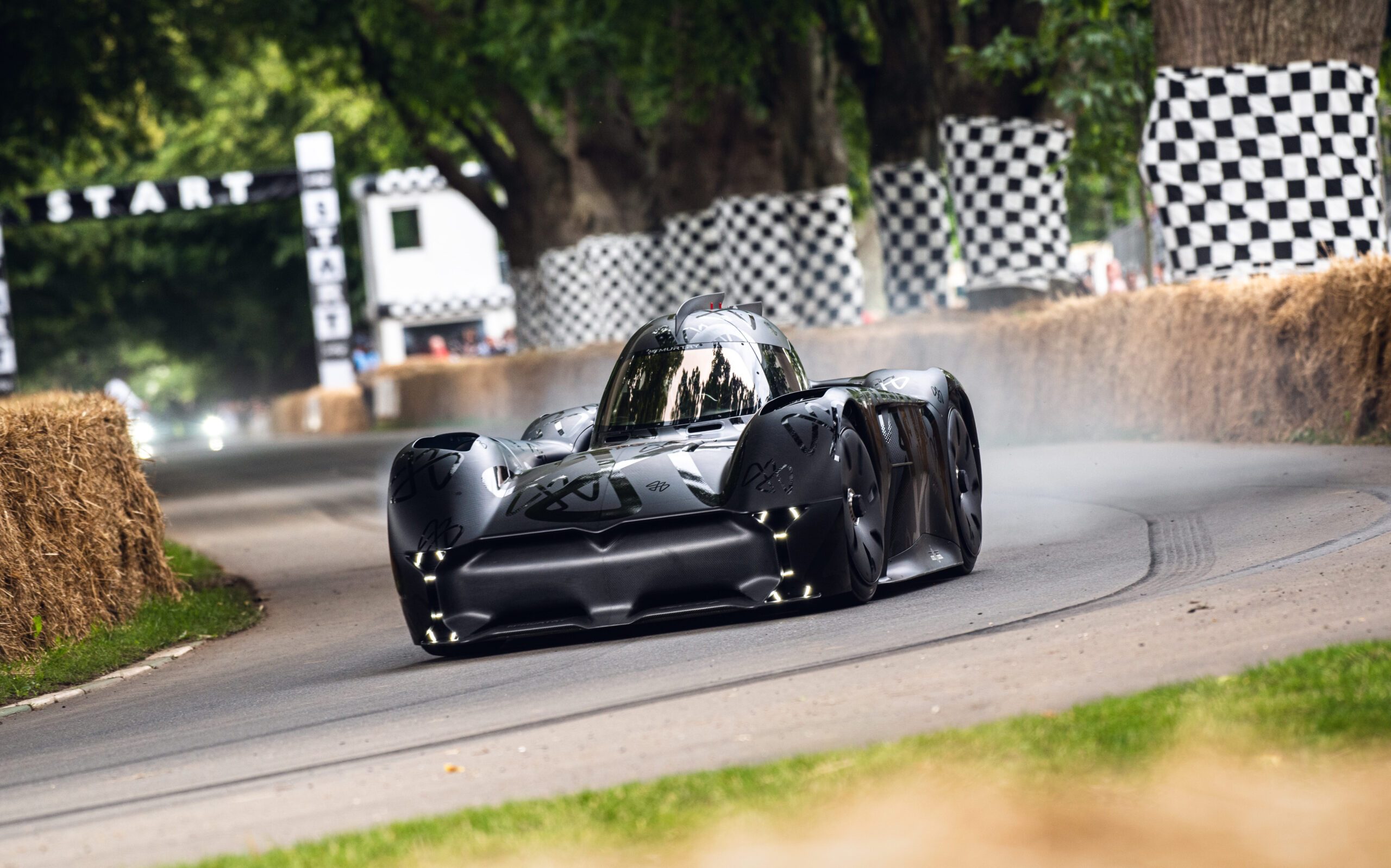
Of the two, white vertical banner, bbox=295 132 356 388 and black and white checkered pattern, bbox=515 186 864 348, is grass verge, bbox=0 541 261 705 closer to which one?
black and white checkered pattern, bbox=515 186 864 348

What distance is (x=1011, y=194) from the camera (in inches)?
765

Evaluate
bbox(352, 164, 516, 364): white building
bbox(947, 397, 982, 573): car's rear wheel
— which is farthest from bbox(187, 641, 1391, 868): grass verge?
bbox(352, 164, 516, 364): white building

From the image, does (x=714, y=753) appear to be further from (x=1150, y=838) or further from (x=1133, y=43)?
(x=1133, y=43)

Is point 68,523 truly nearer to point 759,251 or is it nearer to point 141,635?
point 141,635

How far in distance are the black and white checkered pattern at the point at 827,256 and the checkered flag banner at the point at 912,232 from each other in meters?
1.87

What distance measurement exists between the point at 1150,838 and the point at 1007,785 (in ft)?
1.62

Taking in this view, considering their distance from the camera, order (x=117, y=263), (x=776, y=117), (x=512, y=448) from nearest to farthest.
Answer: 1. (x=512, y=448)
2. (x=776, y=117)
3. (x=117, y=263)

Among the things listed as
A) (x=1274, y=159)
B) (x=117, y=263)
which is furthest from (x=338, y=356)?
(x=1274, y=159)

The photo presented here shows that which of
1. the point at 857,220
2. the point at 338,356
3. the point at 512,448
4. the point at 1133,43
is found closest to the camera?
the point at 512,448

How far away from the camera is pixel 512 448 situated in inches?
342

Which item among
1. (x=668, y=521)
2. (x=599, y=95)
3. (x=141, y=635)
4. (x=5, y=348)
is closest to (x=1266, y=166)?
(x=668, y=521)

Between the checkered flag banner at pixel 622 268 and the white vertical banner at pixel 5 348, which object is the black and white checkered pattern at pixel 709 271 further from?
the white vertical banner at pixel 5 348

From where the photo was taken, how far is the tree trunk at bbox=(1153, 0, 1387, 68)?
14141 millimetres

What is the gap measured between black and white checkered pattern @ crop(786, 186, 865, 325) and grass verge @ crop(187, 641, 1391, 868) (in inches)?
804
